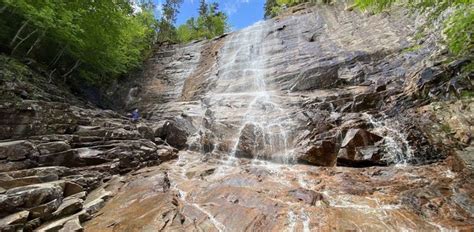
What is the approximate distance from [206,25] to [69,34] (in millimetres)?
27002

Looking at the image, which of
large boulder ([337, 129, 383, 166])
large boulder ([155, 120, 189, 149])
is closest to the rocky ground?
large boulder ([155, 120, 189, 149])

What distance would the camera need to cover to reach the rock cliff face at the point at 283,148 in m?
6.45

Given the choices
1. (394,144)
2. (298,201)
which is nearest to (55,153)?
(298,201)

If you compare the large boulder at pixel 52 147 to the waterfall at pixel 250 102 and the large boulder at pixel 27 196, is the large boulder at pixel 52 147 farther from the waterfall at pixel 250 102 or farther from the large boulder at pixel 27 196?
the waterfall at pixel 250 102

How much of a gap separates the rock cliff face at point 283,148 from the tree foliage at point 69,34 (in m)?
3.52

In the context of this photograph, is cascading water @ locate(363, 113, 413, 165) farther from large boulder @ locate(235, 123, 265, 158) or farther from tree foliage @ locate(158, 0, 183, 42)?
tree foliage @ locate(158, 0, 183, 42)

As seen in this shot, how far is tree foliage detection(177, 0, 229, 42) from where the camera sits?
3859 cm

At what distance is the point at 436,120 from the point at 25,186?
39.0 feet

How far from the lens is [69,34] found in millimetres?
14625

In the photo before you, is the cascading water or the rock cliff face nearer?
the rock cliff face

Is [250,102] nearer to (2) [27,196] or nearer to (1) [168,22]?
(2) [27,196]

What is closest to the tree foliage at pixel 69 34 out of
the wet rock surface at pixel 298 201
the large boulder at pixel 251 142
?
the wet rock surface at pixel 298 201

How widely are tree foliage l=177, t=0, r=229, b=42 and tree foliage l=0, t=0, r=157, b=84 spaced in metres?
17.7

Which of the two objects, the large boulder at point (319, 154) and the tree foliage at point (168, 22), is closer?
the large boulder at point (319, 154)
